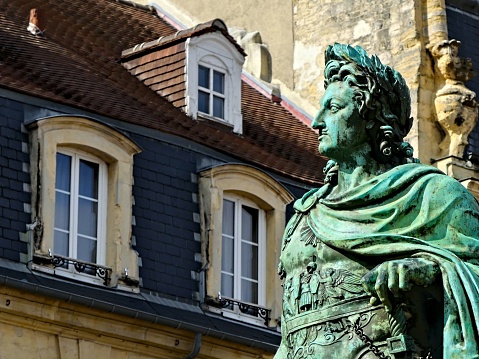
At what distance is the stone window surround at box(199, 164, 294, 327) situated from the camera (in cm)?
2321

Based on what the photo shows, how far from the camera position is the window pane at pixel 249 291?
23.8 meters

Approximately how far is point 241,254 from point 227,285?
411 millimetres

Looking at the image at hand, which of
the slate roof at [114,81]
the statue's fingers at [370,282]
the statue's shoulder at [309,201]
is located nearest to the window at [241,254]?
the slate roof at [114,81]

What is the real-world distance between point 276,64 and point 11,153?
9380 mm

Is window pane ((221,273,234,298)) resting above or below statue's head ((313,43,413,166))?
above

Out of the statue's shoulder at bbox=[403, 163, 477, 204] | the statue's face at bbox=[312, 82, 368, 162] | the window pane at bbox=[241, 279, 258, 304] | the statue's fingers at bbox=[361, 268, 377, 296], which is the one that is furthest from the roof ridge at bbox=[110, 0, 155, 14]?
the statue's fingers at bbox=[361, 268, 377, 296]

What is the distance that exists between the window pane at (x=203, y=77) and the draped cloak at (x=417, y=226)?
17.8 m

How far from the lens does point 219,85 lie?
2547 cm

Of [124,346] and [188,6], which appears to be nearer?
[124,346]

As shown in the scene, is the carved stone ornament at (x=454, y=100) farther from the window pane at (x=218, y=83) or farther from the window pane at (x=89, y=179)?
the window pane at (x=89, y=179)

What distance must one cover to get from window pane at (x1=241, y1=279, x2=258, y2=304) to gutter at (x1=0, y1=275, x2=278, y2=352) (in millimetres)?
586

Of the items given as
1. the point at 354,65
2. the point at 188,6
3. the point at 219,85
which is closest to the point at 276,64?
the point at 188,6

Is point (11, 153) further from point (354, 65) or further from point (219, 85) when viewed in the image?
point (354, 65)

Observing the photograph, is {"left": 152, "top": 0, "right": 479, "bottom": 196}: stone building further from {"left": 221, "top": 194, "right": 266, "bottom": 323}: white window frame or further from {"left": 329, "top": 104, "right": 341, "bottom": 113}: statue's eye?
{"left": 329, "top": 104, "right": 341, "bottom": 113}: statue's eye
